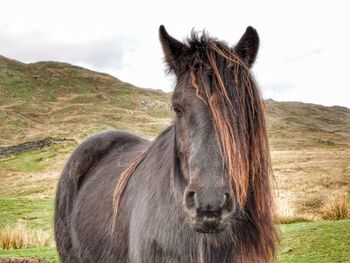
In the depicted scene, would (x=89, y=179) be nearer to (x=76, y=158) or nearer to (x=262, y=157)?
(x=76, y=158)

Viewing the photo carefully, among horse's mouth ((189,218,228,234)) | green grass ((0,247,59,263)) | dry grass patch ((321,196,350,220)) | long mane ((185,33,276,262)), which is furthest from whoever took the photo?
dry grass patch ((321,196,350,220))

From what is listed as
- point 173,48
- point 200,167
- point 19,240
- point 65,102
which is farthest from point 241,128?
point 65,102

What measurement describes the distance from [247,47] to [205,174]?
4.14 ft

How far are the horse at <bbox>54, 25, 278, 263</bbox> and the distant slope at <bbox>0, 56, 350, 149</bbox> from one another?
266 feet

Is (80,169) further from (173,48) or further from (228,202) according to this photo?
(228,202)

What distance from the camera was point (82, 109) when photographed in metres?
121

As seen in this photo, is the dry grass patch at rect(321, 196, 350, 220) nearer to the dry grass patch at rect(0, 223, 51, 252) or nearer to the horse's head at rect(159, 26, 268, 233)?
the dry grass patch at rect(0, 223, 51, 252)

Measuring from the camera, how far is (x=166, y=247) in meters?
3.47

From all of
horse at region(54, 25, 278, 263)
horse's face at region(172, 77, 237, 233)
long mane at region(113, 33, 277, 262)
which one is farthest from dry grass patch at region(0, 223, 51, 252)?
horse's face at region(172, 77, 237, 233)

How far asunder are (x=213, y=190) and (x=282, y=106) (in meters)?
200

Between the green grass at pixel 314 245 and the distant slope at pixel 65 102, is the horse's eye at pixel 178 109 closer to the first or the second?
the green grass at pixel 314 245

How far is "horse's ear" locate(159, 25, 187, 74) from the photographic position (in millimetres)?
3535

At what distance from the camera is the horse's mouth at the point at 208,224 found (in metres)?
2.77

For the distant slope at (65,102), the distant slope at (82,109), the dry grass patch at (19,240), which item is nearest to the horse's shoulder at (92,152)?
the dry grass patch at (19,240)
